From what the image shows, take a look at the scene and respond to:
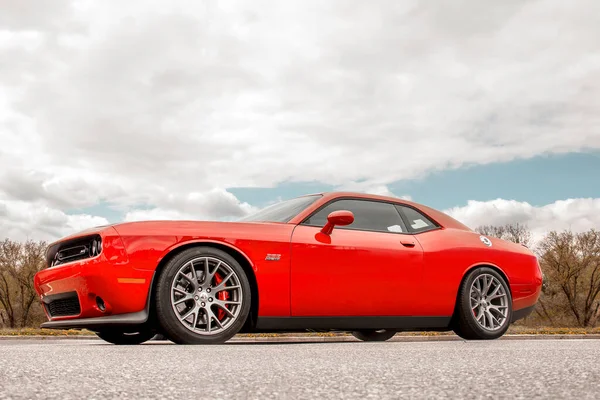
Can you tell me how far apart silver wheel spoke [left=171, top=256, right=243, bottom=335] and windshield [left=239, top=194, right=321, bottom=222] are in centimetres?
97

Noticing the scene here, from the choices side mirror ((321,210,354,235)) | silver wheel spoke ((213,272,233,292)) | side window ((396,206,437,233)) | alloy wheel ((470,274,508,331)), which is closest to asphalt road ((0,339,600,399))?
silver wheel spoke ((213,272,233,292))

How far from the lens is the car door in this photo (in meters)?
5.87

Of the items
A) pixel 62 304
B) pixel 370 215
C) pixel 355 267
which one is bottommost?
pixel 62 304

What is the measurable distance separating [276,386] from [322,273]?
3.44 metres

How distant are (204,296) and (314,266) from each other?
1061 mm

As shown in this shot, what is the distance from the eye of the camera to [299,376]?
283 cm

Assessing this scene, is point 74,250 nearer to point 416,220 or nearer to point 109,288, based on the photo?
point 109,288

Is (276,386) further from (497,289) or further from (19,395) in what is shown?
(497,289)

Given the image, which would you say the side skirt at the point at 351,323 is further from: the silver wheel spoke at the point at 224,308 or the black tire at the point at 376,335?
the black tire at the point at 376,335

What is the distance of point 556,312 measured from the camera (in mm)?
41688

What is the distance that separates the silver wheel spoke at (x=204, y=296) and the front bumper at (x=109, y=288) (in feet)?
0.86

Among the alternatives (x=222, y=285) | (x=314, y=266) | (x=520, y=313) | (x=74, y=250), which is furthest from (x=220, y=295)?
(x=520, y=313)

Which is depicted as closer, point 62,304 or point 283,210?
point 62,304

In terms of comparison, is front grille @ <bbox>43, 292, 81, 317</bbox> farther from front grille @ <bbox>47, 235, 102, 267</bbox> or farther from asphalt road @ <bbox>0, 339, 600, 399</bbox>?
asphalt road @ <bbox>0, 339, 600, 399</bbox>
